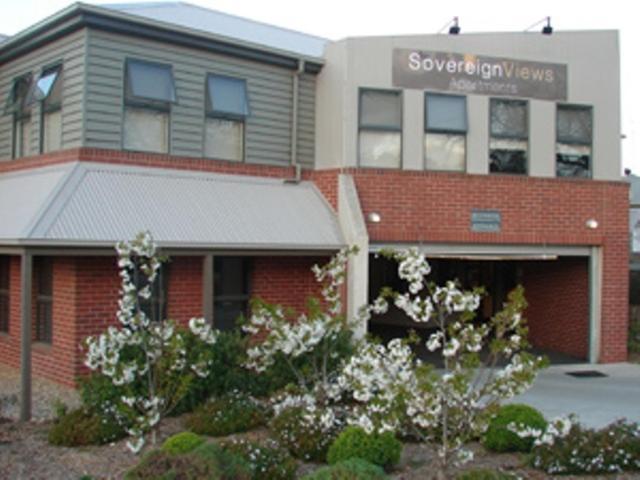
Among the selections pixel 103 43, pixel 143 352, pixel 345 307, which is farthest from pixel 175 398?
pixel 103 43

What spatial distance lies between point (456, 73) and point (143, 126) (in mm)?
5549

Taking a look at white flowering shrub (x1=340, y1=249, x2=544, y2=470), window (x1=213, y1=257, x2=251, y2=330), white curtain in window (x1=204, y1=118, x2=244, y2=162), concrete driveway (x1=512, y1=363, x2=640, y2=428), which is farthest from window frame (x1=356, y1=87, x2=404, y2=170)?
white flowering shrub (x1=340, y1=249, x2=544, y2=470)

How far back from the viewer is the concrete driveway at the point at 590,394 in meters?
10.5

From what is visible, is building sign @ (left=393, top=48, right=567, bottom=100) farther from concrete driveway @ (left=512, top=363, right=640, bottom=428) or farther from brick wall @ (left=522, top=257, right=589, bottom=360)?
concrete driveway @ (left=512, top=363, right=640, bottom=428)

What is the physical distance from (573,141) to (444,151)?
8.69ft

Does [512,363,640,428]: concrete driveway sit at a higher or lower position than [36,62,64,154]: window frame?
lower

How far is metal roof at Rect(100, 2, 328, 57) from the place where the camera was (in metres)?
14.7

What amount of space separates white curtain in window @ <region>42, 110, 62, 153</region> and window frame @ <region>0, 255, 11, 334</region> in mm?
2460

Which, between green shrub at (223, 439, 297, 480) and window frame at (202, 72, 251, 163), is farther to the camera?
window frame at (202, 72, 251, 163)

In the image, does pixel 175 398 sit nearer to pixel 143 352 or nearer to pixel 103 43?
pixel 143 352

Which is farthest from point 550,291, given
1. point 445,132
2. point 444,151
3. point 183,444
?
point 183,444

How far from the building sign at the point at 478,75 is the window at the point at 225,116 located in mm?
2715

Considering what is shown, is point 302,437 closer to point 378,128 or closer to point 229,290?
point 229,290

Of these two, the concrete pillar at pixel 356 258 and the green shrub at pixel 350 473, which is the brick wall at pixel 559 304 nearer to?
the concrete pillar at pixel 356 258
